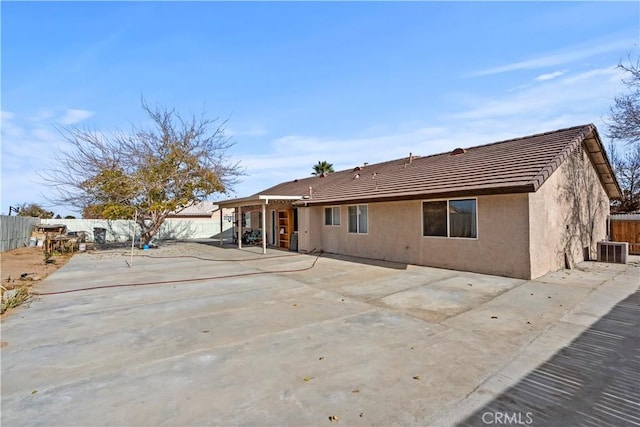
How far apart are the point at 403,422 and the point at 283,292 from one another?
496 cm

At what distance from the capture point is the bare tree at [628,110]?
10469mm

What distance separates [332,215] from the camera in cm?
1517

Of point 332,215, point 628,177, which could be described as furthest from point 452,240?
point 628,177

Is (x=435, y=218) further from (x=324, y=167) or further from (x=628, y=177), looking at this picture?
(x=324, y=167)

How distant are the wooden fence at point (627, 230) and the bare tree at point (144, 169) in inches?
772

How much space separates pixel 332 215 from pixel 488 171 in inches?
286

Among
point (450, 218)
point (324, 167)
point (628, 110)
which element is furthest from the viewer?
point (324, 167)

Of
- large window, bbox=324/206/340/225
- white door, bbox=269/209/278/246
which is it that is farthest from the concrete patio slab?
white door, bbox=269/209/278/246

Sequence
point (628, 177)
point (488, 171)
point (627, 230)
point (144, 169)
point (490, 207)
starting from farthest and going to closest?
point (628, 177), point (144, 169), point (627, 230), point (488, 171), point (490, 207)

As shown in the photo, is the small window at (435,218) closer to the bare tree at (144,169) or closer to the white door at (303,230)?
the white door at (303,230)

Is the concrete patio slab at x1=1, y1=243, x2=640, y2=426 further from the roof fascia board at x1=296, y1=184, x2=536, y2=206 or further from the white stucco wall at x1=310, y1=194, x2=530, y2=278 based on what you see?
the roof fascia board at x1=296, y1=184, x2=536, y2=206

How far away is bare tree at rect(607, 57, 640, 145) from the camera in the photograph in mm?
10469

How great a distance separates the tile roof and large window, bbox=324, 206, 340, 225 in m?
0.66

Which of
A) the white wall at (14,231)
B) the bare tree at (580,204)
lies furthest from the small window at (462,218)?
the white wall at (14,231)
